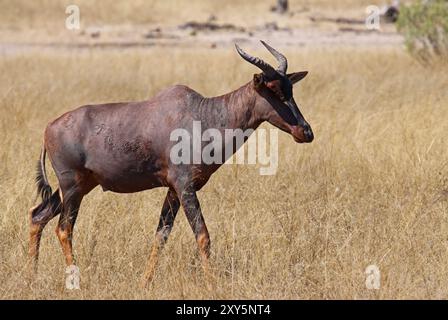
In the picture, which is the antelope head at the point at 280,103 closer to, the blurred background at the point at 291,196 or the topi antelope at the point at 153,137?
the topi antelope at the point at 153,137

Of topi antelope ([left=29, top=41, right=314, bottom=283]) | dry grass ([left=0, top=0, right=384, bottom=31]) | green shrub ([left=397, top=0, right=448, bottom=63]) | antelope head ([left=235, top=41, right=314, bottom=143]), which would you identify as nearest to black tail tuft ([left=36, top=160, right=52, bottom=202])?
topi antelope ([left=29, top=41, right=314, bottom=283])

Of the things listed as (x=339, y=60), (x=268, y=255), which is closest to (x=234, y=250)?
(x=268, y=255)

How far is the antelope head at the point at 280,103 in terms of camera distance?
6.40 metres

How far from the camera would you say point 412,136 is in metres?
10.0

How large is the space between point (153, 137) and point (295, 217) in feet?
5.68

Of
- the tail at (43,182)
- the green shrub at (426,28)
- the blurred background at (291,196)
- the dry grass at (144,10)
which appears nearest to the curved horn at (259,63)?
the blurred background at (291,196)

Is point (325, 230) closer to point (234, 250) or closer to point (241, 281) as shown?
point (234, 250)

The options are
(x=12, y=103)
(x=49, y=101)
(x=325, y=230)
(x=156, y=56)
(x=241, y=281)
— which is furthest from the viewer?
(x=156, y=56)

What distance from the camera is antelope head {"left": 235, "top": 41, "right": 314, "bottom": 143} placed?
6402 millimetres

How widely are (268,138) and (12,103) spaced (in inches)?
133

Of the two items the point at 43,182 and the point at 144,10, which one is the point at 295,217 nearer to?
the point at 43,182

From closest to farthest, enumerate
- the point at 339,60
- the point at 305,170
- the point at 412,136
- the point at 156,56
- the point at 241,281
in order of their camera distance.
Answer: the point at 241,281 < the point at 305,170 < the point at 412,136 < the point at 339,60 < the point at 156,56

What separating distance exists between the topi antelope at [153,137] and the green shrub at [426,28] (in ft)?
34.6

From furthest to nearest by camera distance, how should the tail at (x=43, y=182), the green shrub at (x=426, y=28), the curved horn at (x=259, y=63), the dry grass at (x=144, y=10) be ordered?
the dry grass at (x=144, y=10) < the green shrub at (x=426, y=28) < the tail at (x=43, y=182) < the curved horn at (x=259, y=63)
